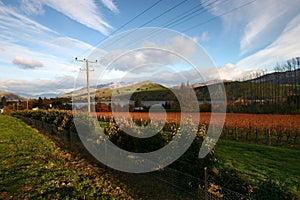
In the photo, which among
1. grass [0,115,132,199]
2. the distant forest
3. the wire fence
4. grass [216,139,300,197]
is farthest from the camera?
the distant forest

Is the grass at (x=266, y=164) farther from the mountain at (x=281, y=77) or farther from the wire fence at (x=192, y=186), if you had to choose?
the mountain at (x=281, y=77)

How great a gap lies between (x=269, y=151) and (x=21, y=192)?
10.9 meters

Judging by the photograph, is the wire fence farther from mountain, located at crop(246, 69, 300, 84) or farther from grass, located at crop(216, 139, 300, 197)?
mountain, located at crop(246, 69, 300, 84)

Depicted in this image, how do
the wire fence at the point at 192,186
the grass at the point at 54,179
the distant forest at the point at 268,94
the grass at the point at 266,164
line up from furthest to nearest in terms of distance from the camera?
the distant forest at the point at 268,94 → the grass at the point at 266,164 → the grass at the point at 54,179 → the wire fence at the point at 192,186

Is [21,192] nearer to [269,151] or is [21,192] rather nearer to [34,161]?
[34,161]

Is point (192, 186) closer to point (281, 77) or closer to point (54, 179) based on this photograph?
point (54, 179)

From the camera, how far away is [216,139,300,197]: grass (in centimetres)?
653

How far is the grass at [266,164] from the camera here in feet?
21.4

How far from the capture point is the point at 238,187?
11.9 ft

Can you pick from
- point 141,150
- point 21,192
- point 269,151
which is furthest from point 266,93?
point 21,192

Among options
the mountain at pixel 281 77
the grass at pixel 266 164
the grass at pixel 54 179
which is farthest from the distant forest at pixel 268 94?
the grass at pixel 54 179

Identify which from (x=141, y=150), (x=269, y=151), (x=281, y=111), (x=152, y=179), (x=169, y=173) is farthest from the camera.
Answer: (x=281, y=111)

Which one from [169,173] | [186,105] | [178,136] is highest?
[186,105]

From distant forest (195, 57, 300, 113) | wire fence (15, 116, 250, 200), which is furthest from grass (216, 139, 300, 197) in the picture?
distant forest (195, 57, 300, 113)
